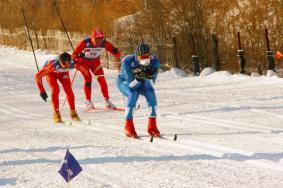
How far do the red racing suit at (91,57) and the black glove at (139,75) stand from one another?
4.28m

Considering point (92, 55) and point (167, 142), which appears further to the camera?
point (92, 55)

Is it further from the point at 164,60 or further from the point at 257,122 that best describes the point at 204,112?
the point at 164,60

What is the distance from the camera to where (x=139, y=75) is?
9.34 metres

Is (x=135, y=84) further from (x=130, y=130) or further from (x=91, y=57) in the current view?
(x=91, y=57)

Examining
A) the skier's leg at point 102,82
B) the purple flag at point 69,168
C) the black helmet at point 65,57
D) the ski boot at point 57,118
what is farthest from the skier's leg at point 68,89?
the purple flag at point 69,168

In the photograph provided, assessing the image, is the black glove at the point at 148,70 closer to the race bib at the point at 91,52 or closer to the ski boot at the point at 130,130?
the ski boot at the point at 130,130

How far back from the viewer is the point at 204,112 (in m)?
11.9

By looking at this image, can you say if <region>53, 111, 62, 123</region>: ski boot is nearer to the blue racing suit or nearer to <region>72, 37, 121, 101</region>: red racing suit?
<region>72, 37, 121, 101</region>: red racing suit

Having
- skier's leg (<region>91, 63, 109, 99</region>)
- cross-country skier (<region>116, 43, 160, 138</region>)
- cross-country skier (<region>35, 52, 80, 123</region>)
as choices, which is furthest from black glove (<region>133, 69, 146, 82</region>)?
skier's leg (<region>91, 63, 109, 99</region>)

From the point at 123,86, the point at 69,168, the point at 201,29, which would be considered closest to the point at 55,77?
the point at 123,86

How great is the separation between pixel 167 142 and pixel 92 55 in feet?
18.5

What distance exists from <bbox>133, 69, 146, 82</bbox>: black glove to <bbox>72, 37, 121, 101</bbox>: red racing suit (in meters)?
4.28

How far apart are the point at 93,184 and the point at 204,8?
1667cm

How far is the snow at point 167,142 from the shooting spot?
6.70 m
